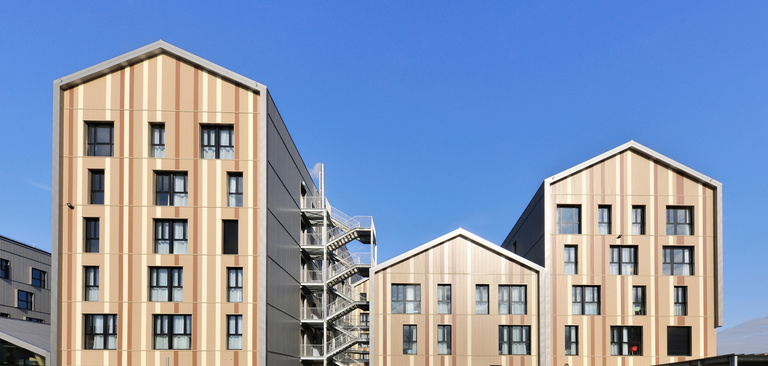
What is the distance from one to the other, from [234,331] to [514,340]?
59.4 ft

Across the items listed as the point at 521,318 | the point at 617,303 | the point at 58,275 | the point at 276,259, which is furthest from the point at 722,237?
the point at 58,275

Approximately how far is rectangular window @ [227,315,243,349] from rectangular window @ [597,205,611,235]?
76.2ft

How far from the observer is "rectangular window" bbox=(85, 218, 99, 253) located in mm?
35562

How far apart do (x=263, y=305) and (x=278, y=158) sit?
30.5ft

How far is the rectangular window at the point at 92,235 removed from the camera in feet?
117

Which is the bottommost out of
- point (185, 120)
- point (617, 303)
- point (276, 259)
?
point (617, 303)

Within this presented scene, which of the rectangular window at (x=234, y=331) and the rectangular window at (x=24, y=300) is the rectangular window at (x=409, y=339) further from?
the rectangular window at (x=24, y=300)

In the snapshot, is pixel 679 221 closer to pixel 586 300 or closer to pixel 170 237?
pixel 586 300

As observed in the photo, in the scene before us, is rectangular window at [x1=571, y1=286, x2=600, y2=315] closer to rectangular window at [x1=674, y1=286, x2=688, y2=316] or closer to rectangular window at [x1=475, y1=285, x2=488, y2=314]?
rectangular window at [x1=674, y1=286, x2=688, y2=316]

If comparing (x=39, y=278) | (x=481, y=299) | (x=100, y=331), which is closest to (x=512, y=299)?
(x=481, y=299)

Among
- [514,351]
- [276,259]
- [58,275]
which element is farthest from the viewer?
[514,351]

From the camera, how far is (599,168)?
42.3 meters

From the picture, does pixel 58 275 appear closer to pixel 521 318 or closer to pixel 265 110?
pixel 265 110

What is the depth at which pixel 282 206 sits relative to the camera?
135ft
